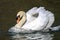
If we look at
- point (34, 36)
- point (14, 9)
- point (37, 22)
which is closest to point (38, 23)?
point (37, 22)

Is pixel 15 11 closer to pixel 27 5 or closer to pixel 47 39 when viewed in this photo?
pixel 27 5

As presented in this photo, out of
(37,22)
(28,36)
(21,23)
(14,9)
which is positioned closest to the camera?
(28,36)

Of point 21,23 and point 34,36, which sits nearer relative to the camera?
point 34,36

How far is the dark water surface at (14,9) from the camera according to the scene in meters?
10.6

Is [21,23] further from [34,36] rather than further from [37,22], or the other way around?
[34,36]

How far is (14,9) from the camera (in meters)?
13.4

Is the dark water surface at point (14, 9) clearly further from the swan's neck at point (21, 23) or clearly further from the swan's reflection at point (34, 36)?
the swan's neck at point (21, 23)

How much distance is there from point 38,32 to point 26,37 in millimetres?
553

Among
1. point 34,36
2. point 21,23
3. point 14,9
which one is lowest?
point 34,36

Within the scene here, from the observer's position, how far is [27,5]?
1415 centimetres

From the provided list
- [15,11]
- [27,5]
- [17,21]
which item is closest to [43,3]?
[27,5]

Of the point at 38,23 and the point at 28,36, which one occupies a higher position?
the point at 38,23

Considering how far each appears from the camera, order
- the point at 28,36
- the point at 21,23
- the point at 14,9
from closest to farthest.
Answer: the point at 28,36, the point at 21,23, the point at 14,9

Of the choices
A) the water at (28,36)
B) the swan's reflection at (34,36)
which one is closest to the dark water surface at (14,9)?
the water at (28,36)
